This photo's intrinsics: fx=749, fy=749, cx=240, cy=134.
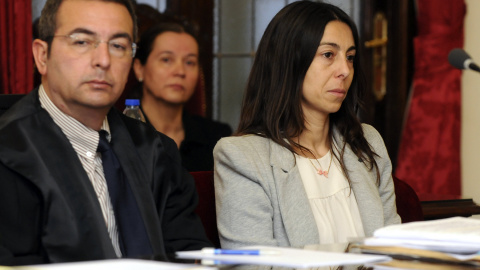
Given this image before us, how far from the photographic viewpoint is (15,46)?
3.12 m

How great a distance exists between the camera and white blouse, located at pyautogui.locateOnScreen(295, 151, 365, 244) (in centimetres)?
197

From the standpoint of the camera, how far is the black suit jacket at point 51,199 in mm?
1453

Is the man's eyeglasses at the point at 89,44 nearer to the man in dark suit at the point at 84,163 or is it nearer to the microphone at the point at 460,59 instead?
the man in dark suit at the point at 84,163

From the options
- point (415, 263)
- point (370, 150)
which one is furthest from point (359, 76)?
point (415, 263)

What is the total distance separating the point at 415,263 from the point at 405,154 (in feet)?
9.24

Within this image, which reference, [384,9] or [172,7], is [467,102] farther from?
[172,7]

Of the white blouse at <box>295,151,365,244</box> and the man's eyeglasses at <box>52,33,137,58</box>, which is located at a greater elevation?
the man's eyeglasses at <box>52,33,137,58</box>

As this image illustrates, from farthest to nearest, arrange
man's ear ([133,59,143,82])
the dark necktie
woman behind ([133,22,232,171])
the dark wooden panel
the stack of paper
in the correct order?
man's ear ([133,59,143,82])
woman behind ([133,22,232,171])
the dark wooden panel
the dark necktie
the stack of paper

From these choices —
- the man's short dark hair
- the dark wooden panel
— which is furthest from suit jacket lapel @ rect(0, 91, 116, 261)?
the dark wooden panel

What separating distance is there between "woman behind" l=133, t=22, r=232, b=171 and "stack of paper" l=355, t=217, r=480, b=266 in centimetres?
198

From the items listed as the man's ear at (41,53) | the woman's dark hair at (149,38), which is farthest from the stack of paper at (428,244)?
the woman's dark hair at (149,38)

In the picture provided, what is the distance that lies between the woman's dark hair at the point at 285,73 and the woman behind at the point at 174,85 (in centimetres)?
114

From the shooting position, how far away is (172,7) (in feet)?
14.0

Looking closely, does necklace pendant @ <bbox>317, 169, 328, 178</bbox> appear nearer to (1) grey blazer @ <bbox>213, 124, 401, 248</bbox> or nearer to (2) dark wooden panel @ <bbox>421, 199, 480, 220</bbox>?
(1) grey blazer @ <bbox>213, 124, 401, 248</bbox>
